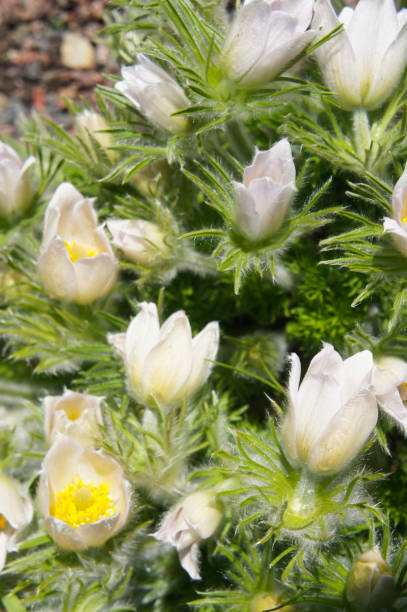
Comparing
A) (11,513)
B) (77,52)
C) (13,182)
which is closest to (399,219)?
(13,182)

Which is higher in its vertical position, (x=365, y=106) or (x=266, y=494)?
(x=365, y=106)

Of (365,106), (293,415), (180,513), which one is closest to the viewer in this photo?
(293,415)

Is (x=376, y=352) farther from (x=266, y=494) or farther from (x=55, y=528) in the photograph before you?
(x=55, y=528)

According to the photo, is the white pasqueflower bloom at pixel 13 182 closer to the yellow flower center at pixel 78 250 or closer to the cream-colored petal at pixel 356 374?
the yellow flower center at pixel 78 250

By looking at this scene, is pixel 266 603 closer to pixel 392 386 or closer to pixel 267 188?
pixel 392 386

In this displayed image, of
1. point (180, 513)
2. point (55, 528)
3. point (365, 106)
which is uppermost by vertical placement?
point (365, 106)

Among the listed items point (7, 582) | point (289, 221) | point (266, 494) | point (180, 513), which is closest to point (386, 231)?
point (289, 221)

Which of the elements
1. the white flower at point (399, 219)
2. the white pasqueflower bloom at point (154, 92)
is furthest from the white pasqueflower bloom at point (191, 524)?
the white pasqueflower bloom at point (154, 92)
